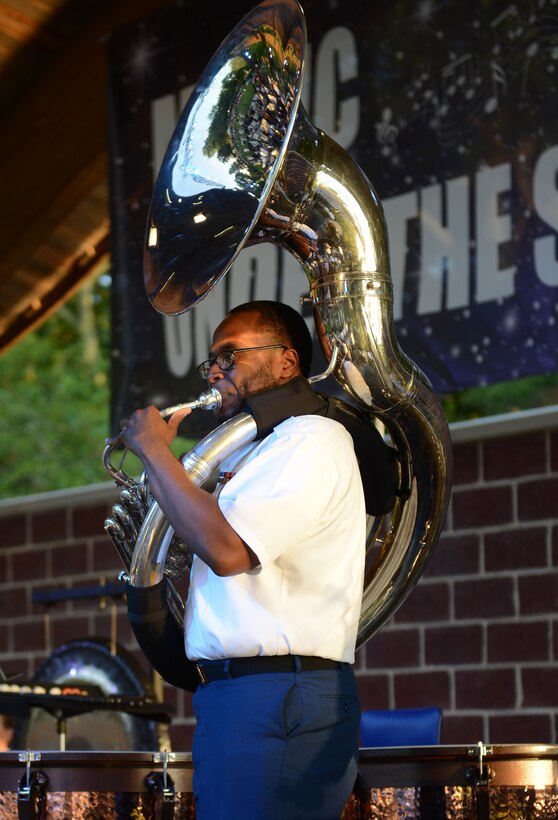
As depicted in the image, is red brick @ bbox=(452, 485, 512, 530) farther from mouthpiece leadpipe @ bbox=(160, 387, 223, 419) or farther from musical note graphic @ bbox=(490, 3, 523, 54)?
mouthpiece leadpipe @ bbox=(160, 387, 223, 419)

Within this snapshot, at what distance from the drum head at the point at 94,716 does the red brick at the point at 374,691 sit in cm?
78

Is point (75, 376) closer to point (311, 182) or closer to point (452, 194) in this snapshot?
point (452, 194)

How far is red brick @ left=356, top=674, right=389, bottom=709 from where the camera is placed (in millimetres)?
5148

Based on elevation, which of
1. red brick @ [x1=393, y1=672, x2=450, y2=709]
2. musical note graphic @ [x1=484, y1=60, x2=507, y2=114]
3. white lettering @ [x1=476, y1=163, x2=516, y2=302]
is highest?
musical note graphic @ [x1=484, y1=60, x2=507, y2=114]

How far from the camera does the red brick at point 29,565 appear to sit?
643cm

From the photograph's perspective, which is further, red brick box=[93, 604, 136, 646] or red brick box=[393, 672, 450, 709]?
red brick box=[93, 604, 136, 646]

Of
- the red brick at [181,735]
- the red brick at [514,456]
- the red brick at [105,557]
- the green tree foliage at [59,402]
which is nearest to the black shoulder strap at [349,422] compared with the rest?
the red brick at [514,456]

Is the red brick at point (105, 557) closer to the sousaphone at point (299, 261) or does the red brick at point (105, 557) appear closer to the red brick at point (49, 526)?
the red brick at point (49, 526)

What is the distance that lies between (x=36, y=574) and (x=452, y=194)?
2.88 metres

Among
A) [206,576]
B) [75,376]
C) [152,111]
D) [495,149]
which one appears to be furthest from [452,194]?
Answer: [75,376]

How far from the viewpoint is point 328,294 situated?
2848 mm

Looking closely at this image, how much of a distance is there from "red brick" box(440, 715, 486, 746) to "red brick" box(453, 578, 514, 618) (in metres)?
0.36

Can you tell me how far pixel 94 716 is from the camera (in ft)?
17.0

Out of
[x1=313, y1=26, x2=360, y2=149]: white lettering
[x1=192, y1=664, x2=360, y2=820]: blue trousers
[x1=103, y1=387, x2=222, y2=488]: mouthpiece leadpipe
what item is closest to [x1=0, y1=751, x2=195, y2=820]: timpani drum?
→ [x1=192, y1=664, x2=360, y2=820]: blue trousers
